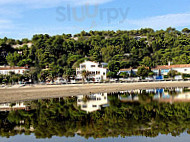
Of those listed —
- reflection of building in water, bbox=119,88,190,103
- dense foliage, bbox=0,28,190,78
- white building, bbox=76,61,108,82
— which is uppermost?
dense foliage, bbox=0,28,190,78

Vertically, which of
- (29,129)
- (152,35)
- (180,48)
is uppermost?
(152,35)

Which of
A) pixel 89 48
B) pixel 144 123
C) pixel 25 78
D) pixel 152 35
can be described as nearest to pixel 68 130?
pixel 144 123

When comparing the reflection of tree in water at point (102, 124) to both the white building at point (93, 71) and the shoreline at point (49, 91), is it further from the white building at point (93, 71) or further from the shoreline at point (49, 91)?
the white building at point (93, 71)

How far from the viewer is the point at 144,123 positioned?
15.7 metres

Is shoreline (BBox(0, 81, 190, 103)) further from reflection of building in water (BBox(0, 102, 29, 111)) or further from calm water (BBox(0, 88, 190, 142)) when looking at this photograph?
calm water (BBox(0, 88, 190, 142))

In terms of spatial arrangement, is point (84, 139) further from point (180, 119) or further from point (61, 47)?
point (61, 47)

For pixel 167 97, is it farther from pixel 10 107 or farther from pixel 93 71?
pixel 93 71

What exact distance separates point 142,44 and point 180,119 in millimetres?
98814

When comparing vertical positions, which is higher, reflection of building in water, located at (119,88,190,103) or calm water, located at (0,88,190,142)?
reflection of building in water, located at (119,88,190,103)

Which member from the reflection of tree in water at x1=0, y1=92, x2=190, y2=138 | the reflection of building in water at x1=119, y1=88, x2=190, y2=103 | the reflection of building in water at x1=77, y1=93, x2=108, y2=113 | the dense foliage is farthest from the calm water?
the dense foliage

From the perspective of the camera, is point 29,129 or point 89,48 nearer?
point 29,129

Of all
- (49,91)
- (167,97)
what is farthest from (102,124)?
(49,91)

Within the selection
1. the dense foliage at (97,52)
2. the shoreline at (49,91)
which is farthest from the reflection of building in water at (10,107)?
the dense foliage at (97,52)

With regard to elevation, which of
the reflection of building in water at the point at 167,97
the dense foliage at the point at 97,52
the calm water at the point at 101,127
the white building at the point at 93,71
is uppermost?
the dense foliage at the point at 97,52
